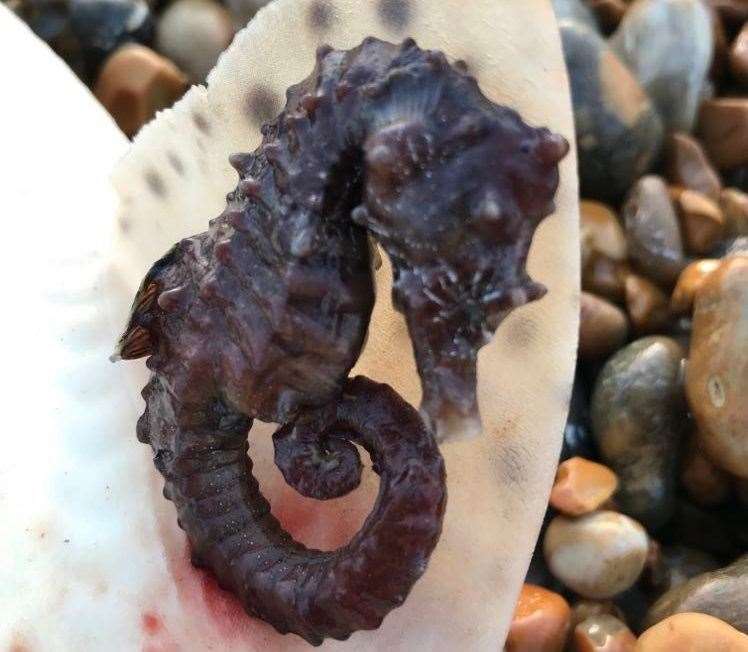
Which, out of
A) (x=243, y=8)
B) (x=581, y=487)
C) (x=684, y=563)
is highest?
(x=243, y=8)

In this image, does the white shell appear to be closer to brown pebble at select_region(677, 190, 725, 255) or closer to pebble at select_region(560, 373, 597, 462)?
pebble at select_region(560, 373, 597, 462)

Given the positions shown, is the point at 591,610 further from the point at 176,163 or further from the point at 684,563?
the point at 176,163

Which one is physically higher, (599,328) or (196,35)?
(196,35)

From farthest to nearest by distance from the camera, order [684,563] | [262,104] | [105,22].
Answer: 1. [105,22]
2. [684,563]
3. [262,104]

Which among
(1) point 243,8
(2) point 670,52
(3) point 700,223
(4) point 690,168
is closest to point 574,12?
(2) point 670,52

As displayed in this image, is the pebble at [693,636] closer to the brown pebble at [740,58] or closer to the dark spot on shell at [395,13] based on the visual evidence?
the dark spot on shell at [395,13]

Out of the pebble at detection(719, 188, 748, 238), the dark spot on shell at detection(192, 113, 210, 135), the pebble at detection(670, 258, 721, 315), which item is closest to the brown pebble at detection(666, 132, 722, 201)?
the pebble at detection(719, 188, 748, 238)

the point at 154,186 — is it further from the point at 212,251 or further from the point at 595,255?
the point at 595,255

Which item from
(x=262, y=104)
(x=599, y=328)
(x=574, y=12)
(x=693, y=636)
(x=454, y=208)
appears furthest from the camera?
(x=574, y=12)
